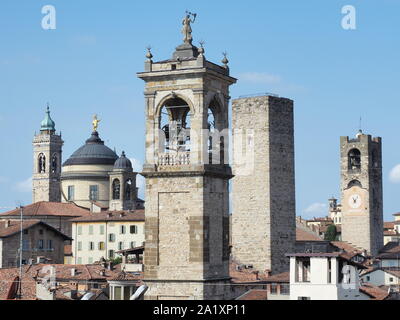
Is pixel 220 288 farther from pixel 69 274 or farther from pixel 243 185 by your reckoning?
pixel 243 185

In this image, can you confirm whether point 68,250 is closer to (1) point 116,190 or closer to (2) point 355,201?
(1) point 116,190

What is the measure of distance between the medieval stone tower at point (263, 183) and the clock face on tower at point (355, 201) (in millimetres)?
44293

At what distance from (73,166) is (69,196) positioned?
13.4 ft

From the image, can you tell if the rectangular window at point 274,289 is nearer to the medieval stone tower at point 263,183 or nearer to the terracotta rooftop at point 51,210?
the medieval stone tower at point 263,183

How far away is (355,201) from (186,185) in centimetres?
9459

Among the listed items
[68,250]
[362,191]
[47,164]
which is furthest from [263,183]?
[47,164]

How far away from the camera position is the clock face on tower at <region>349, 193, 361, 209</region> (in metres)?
127

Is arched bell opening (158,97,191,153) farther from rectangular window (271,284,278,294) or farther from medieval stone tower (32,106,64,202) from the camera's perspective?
medieval stone tower (32,106,64,202)

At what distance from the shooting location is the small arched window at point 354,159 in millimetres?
128750

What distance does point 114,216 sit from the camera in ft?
368

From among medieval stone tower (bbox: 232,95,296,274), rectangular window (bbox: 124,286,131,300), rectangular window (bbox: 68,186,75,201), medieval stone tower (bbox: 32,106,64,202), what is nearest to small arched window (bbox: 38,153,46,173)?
medieval stone tower (bbox: 32,106,64,202)

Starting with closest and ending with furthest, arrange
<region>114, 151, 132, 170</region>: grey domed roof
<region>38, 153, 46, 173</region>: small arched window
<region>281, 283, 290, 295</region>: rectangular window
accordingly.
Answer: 1. <region>281, 283, 290, 295</region>: rectangular window
2. <region>114, 151, 132, 170</region>: grey domed roof
3. <region>38, 153, 46, 173</region>: small arched window

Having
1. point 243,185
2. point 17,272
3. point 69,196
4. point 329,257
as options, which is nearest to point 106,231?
point 69,196

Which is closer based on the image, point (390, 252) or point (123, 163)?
point (390, 252)
